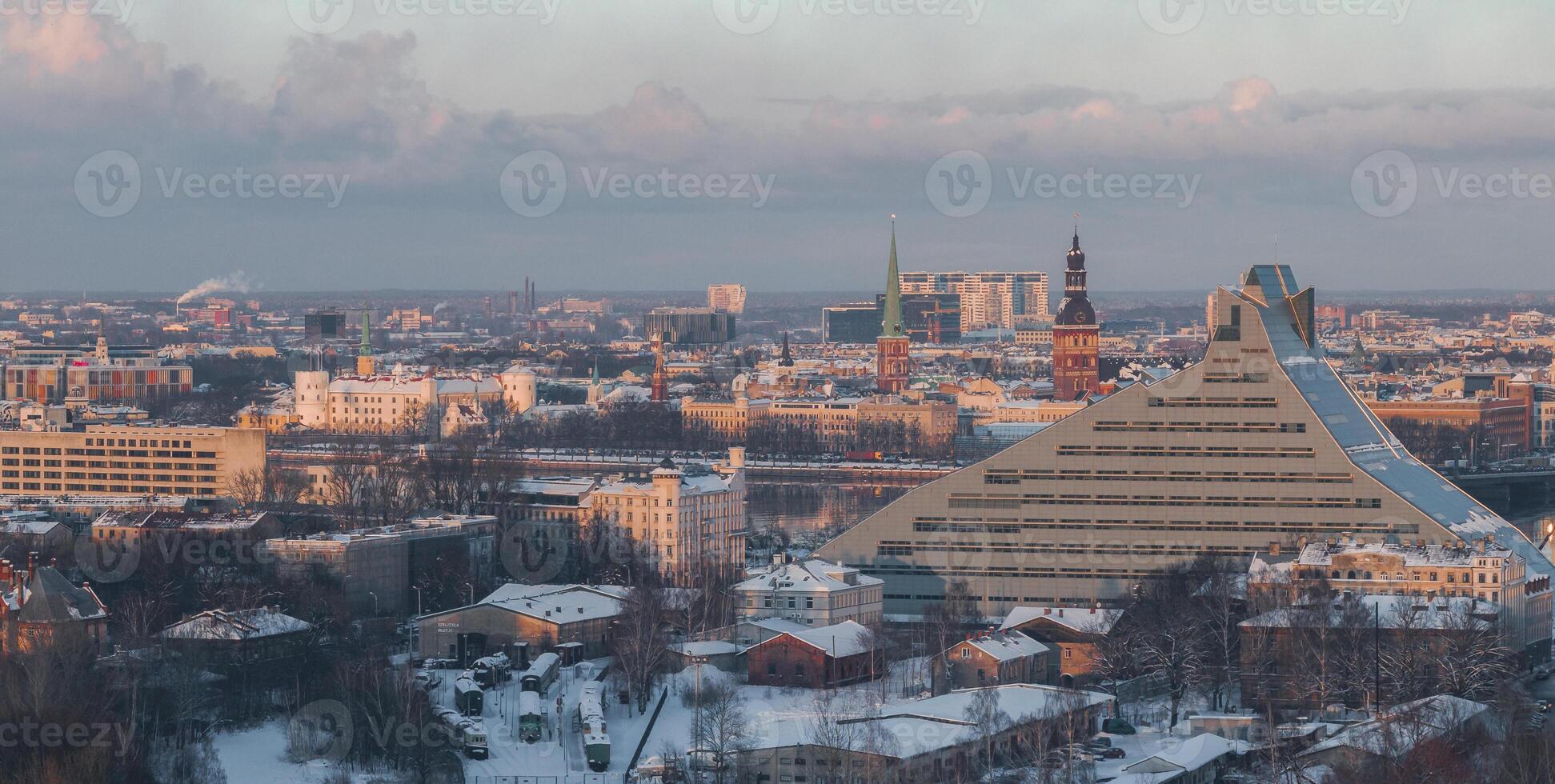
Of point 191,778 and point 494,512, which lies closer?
point 191,778

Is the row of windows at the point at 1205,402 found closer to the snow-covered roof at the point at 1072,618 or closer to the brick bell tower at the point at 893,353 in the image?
the snow-covered roof at the point at 1072,618

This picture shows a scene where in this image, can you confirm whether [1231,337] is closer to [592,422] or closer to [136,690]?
[136,690]

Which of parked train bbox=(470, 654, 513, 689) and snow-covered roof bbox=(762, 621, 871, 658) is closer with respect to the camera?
parked train bbox=(470, 654, 513, 689)

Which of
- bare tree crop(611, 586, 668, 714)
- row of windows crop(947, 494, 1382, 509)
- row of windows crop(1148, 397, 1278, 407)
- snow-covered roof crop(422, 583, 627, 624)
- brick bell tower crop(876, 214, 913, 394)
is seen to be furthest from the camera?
brick bell tower crop(876, 214, 913, 394)

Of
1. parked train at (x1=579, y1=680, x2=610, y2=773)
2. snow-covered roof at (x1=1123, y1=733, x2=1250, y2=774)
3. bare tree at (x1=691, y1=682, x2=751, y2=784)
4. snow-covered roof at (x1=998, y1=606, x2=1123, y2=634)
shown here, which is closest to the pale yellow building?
snow-covered roof at (x1=998, y1=606, x2=1123, y2=634)

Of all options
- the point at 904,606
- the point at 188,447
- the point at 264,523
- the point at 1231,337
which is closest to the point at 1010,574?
the point at 904,606

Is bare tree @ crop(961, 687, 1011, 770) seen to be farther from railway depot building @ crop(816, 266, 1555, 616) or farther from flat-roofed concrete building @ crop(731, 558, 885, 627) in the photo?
railway depot building @ crop(816, 266, 1555, 616)

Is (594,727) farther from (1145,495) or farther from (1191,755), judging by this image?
(1145,495)

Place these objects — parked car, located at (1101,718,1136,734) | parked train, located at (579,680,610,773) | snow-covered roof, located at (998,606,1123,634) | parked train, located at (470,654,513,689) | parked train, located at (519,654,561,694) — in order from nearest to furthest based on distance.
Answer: parked train, located at (579,680,610,773)
parked car, located at (1101,718,1136,734)
parked train, located at (519,654,561,694)
parked train, located at (470,654,513,689)
snow-covered roof, located at (998,606,1123,634)
